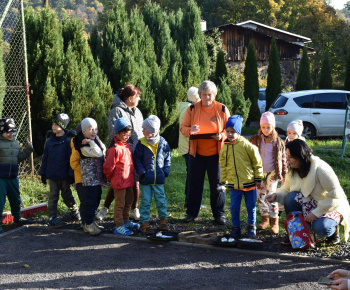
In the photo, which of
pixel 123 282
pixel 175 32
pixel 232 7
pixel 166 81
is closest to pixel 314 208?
pixel 123 282

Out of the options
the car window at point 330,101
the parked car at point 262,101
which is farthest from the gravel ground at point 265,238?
the parked car at point 262,101

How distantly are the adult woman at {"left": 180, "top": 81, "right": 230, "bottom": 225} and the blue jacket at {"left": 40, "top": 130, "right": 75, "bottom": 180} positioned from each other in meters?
1.66

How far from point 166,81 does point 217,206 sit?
6.92 metres

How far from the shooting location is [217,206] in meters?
6.46

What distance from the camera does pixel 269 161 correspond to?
242 inches

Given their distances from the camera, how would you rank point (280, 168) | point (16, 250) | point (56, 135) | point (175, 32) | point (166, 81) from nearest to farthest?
point (16, 250) < point (280, 168) < point (56, 135) < point (166, 81) < point (175, 32)

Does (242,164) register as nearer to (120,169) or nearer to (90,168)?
(120,169)

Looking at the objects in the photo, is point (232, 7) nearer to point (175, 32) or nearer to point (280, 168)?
point (175, 32)

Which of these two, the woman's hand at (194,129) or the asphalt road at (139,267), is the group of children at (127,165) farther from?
the asphalt road at (139,267)

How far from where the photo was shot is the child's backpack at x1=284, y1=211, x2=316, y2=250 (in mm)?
5172

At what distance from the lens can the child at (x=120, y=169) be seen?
19.7ft

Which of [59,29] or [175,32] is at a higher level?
[175,32]

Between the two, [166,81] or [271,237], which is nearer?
[271,237]

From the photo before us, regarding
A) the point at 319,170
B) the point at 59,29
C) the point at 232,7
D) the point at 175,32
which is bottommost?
the point at 319,170
